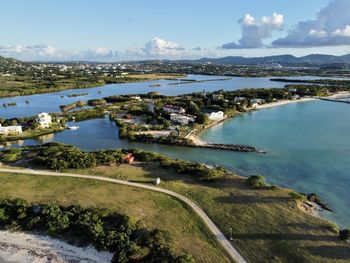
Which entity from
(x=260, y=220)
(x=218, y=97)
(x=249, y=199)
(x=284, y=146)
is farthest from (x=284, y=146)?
(x=218, y=97)

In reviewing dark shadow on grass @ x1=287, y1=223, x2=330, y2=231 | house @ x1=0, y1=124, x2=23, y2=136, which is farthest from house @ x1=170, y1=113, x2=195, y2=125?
dark shadow on grass @ x1=287, y1=223, x2=330, y2=231

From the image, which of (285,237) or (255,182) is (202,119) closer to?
(255,182)

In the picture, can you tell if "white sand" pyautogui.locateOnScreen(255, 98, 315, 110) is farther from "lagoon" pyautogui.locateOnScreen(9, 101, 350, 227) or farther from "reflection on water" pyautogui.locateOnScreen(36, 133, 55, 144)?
"reflection on water" pyautogui.locateOnScreen(36, 133, 55, 144)

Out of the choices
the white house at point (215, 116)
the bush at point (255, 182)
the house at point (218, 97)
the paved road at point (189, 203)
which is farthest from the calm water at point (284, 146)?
the house at point (218, 97)

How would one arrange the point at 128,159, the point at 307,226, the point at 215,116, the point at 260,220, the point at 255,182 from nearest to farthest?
the point at 307,226 → the point at 260,220 → the point at 255,182 → the point at 128,159 → the point at 215,116

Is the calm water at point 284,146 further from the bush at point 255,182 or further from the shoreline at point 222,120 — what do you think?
the bush at point 255,182

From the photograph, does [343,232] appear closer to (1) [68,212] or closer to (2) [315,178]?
(2) [315,178]

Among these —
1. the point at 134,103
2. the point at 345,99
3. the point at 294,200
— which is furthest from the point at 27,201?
the point at 345,99
